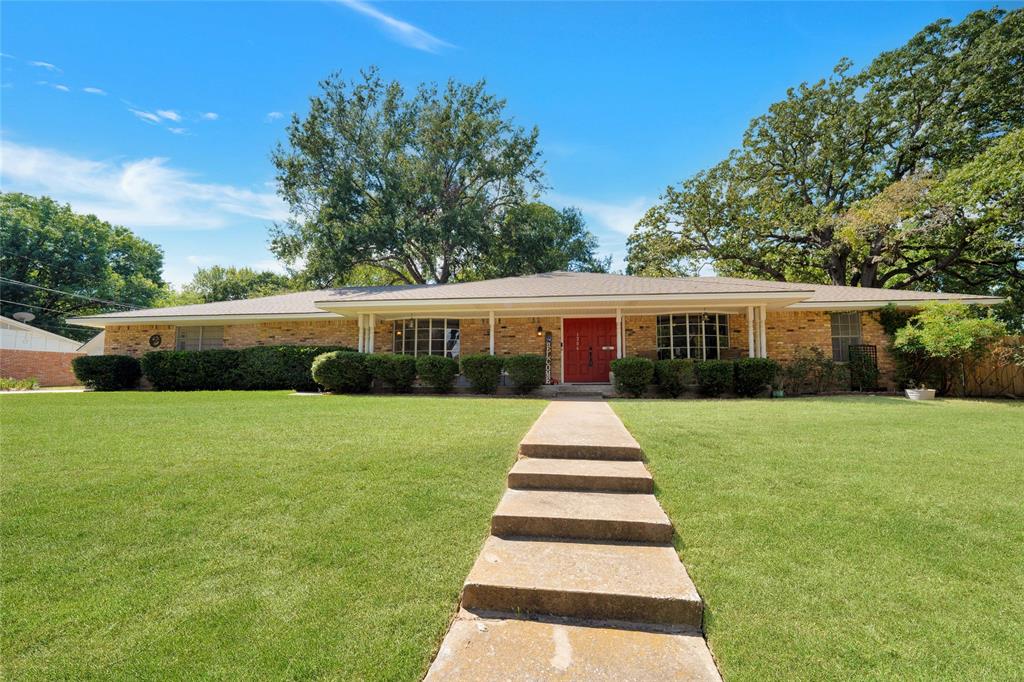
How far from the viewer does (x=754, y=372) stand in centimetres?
1078

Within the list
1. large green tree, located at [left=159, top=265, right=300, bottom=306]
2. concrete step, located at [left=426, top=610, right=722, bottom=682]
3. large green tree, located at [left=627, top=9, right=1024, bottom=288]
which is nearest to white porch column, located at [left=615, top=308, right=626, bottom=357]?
concrete step, located at [left=426, top=610, right=722, bottom=682]

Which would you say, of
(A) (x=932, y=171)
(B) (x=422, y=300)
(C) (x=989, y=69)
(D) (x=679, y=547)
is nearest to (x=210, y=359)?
(B) (x=422, y=300)

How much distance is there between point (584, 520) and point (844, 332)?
13.4m

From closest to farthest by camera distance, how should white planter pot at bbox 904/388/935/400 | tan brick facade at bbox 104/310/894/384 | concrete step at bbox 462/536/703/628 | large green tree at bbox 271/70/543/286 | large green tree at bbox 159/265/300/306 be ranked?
concrete step at bbox 462/536/703/628, white planter pot at bbox 904/388/935/400, tan brick facade at bbox 104/310/894/384, large green tree at bbox 271/70/543/286, large green tree at bbox 159/265/300/306

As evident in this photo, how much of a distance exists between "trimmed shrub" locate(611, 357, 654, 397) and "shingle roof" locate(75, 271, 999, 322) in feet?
5.75

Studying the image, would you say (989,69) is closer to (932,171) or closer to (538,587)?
(932,171)

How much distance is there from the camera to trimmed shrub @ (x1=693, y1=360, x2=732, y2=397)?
10.8 meters

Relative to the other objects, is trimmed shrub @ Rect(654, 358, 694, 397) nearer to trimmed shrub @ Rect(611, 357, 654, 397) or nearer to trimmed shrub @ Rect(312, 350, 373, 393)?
trimmed shrub @ Rect(611, 357, 654, 397)

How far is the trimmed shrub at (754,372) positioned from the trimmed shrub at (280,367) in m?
11.3

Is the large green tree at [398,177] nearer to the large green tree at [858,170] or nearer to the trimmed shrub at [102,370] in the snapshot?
the large green tree at [858,170]

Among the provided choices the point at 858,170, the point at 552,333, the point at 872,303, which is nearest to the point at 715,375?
the point at 552,333

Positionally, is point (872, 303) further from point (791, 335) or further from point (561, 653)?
point (561, 653)

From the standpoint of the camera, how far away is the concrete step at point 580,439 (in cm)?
439

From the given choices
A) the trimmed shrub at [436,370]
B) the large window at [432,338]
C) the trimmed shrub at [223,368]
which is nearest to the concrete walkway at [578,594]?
the trimmed shrub at [436,370]
